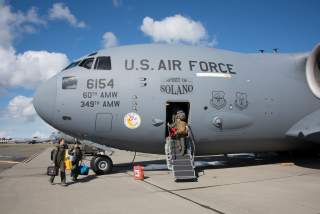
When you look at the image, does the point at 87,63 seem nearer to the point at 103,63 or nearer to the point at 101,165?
the point at 103,63

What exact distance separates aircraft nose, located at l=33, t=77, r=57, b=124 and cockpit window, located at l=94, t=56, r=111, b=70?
162cm

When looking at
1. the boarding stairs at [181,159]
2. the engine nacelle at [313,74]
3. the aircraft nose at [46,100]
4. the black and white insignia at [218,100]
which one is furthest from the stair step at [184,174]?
the engine nacelle at [313,74]

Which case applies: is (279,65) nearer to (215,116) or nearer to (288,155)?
(215,116)

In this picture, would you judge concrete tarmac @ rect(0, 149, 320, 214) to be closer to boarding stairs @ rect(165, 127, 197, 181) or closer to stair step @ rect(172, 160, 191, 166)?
boarding stairs @ rect(165, 127, 197, 181)

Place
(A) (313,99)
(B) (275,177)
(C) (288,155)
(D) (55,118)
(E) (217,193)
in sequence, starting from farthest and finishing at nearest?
1. (C) (288,155)
2. (A) (313,99)
3. (D) (55,118)
4. (B) (275,177)
5. (E) (217,193)

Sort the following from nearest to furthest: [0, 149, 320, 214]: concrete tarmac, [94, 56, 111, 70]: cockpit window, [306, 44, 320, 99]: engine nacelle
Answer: [0, 149, 320, 214]: concrete tarmac < [94, 56, 111, 70]: cockpit window < [306, 44, 320, 99]: engine nacelle

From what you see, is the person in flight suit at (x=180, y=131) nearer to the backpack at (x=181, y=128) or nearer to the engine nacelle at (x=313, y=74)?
the backpack at (x=181, y=128)

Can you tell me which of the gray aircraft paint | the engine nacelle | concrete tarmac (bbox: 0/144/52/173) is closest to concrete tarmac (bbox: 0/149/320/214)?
the gray aircraft paint

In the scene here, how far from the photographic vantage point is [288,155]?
17.0m

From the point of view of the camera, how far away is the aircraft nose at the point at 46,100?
11219 millimetres

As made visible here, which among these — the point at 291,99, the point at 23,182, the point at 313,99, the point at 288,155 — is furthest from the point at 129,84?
the point at 288,155

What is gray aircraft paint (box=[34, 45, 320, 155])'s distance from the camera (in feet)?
36.8

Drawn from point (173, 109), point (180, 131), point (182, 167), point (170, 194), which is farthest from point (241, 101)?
point (170, 194)

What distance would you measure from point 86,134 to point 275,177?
661cm
